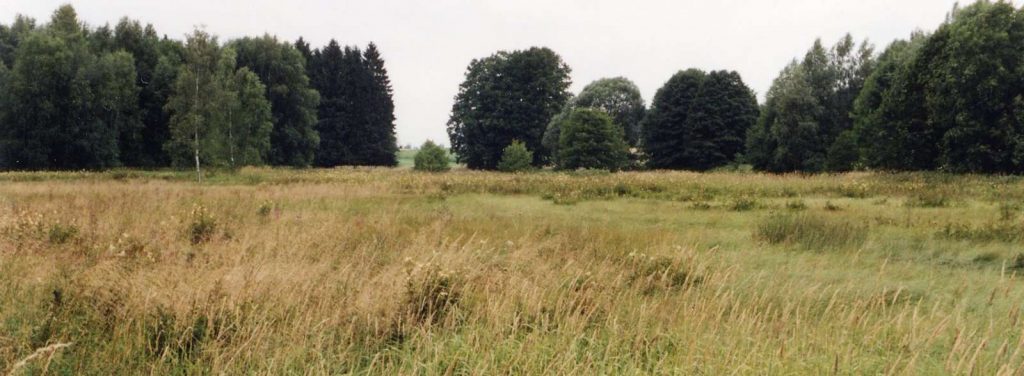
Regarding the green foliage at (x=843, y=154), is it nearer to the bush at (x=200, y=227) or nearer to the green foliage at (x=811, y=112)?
the green foliage at (x=811, y=112)

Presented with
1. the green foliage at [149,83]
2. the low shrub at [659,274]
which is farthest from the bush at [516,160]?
the low shrub at [659,274]

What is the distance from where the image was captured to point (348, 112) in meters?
65.4

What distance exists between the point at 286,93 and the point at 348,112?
1184cm

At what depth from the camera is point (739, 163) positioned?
50719mm

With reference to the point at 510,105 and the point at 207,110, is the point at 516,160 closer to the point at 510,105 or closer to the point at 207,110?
the point at 510,105

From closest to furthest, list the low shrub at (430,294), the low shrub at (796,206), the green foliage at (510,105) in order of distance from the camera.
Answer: the low shrub at (430,294), the low shrub at (796,206), the green foliage at (510,105)

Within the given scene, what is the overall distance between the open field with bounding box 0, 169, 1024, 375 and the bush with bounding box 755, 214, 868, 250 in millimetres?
58

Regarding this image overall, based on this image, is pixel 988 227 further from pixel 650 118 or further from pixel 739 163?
pixel 650 118

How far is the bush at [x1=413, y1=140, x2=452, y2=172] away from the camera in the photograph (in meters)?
Result: 47.8

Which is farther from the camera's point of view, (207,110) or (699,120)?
(699,120)

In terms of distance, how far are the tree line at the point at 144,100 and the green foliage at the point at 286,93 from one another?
10cm

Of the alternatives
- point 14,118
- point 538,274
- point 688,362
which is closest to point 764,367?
point 688,362

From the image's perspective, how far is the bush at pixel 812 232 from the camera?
9.46m

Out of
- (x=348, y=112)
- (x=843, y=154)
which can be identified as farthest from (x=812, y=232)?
(x=348, y=112)
